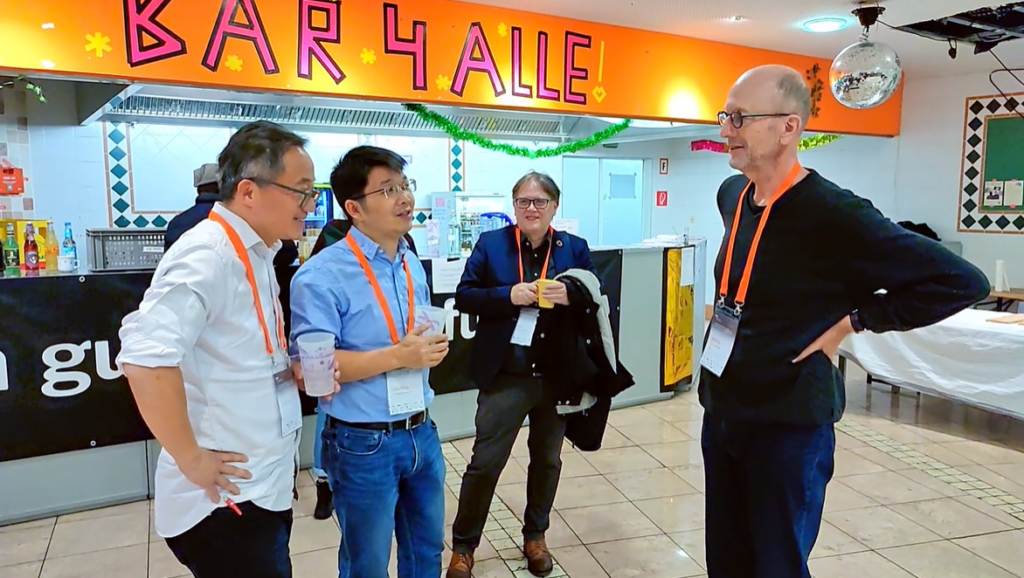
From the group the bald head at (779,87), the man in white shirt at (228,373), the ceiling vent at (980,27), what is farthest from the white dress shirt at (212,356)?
the ceiling vent at (980,27)

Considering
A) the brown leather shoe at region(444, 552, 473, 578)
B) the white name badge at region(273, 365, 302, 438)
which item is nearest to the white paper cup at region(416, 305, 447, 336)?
the white name badge at region(273, 365, 302, 438)

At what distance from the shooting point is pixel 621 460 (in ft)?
13.4

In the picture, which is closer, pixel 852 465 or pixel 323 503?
pixel 323 503

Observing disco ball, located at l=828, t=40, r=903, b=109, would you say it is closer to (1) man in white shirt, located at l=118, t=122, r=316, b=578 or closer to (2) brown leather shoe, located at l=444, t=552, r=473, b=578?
(2) brown leather shoe, located at l=444, t=552, r=473, b=578

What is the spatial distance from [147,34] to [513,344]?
2500 millimetres

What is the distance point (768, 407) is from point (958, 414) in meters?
4.40

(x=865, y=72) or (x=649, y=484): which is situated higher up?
(x=865, y=72)

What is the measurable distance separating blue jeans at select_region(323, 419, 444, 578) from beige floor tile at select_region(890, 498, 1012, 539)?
2.65m

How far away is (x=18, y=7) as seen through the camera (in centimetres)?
312

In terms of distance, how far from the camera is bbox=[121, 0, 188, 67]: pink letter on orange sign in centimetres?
335

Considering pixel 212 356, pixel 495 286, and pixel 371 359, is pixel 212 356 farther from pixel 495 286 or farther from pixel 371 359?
pixel 495 286

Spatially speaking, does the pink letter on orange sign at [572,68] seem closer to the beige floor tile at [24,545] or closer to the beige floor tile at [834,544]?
the beige floor tile at [834,544]

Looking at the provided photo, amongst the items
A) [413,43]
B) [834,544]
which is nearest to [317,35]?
[413,43]

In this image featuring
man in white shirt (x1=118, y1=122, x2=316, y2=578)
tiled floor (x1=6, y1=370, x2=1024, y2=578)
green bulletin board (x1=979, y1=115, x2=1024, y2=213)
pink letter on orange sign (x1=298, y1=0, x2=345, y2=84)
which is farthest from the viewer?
green bulletin board (x1=979, y1=115, x2=1024, y2=213)
